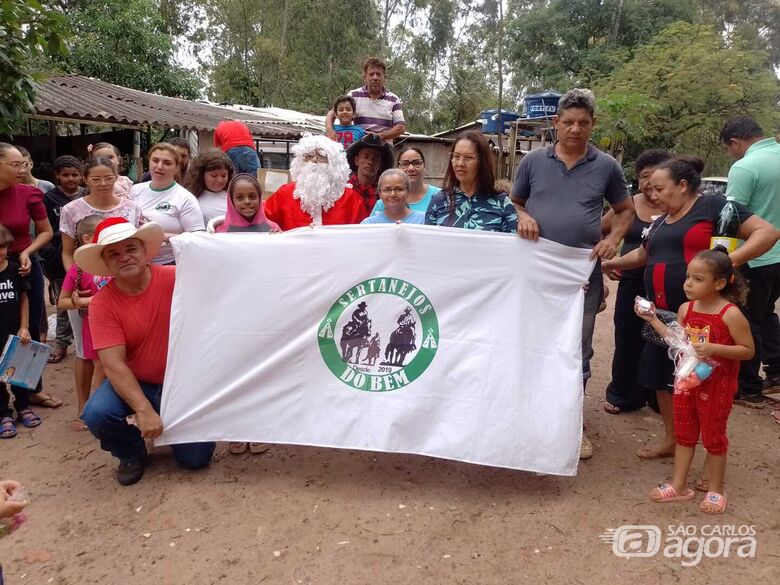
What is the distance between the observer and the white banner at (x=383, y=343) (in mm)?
3105

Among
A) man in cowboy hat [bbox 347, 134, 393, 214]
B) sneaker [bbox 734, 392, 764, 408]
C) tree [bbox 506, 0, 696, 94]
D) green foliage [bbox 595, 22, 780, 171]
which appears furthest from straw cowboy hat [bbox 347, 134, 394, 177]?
tree [bbox 506, 0, 696, 94]

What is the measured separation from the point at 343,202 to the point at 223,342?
1396 millimetres

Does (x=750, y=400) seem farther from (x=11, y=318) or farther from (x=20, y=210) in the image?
(x=20, y=210)

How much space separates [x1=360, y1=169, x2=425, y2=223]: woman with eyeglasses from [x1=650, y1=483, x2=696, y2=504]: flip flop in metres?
2.09

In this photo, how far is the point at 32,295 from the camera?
4.32 metres

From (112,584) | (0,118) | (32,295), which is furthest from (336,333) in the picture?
(0,118)

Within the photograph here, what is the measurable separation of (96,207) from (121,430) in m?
1.76

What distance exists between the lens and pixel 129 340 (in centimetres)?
321

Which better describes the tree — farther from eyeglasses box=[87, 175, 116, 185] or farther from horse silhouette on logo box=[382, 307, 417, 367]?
horse silhouette on logo box=[382, 307, 417, 367]

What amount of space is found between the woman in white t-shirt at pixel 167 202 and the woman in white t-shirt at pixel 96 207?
0.35 feet

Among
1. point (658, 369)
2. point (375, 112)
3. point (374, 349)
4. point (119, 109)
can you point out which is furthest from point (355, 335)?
point (119, 109)

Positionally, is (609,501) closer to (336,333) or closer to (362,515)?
(362,515)

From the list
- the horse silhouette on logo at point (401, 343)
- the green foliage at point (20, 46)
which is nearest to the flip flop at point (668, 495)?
the horse silhouette on logo at point (401, 343)

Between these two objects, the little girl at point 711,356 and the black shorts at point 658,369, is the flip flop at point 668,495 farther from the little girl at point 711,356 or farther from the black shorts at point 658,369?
the black shorts at point 658,369
